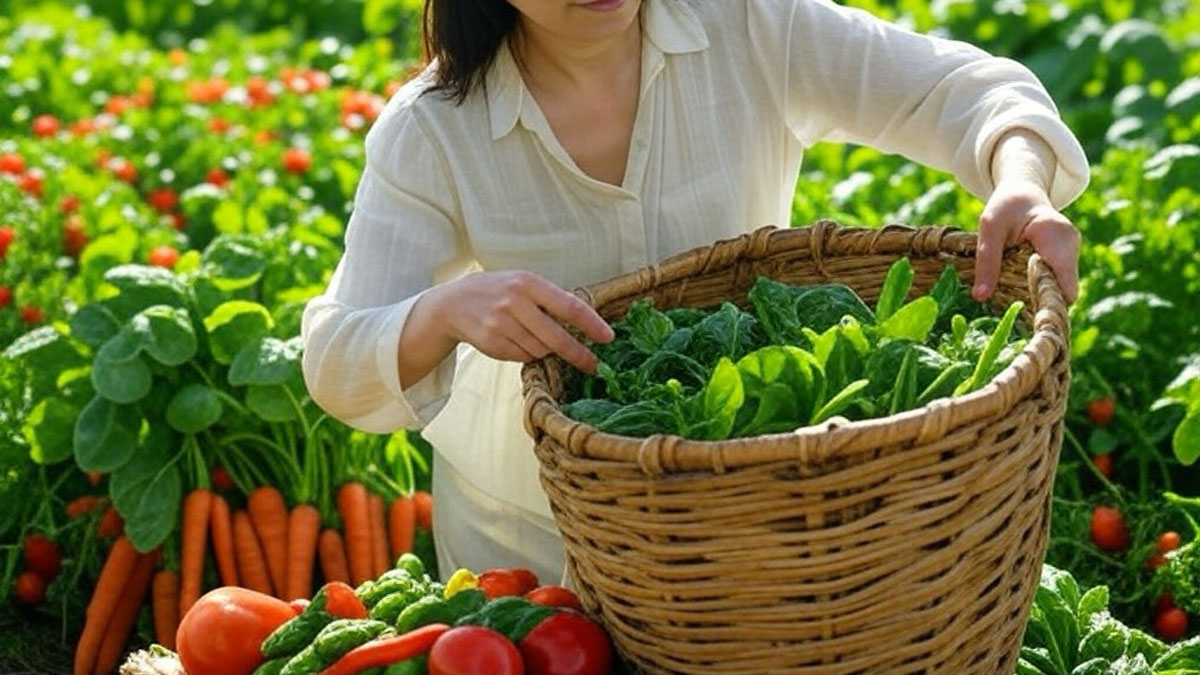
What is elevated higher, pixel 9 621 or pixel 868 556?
pixel 868 556

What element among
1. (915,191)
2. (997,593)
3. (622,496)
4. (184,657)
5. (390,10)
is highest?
(622,496)

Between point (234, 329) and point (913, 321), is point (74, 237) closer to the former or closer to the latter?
point (234, 329)

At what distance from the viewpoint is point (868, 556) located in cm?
238

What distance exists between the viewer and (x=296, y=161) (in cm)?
545

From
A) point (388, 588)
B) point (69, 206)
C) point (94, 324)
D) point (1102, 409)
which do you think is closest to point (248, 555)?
point (94, 324)

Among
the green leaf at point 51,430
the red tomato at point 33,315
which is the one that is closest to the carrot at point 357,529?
the green leaf at point 51,430

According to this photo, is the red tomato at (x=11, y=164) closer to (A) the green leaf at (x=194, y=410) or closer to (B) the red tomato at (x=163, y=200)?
(B) the red tomato at (x=163, y=200)

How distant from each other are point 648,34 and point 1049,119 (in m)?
0.63

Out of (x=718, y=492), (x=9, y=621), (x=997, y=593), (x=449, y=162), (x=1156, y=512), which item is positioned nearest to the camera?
(x=718, y=492)

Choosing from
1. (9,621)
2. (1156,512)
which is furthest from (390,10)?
(1156,512)

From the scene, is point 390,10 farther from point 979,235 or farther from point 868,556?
point 868,556

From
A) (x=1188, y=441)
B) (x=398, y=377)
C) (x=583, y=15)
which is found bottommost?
(x=1188, y=441)

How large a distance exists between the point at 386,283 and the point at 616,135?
0.45m

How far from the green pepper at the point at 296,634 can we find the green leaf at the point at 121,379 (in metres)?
1.24
